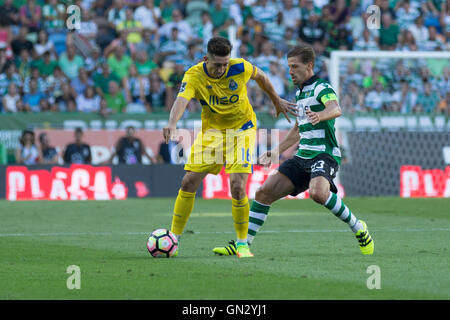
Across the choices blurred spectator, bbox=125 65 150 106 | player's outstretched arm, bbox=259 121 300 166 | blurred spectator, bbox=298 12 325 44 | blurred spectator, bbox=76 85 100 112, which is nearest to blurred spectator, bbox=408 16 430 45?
blurred spectator, bbox=298 12 325 44

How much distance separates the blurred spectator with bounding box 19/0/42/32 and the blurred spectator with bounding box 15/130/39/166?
4091mm

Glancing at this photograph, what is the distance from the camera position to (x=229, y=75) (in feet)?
29.2

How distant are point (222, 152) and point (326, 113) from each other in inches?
43.3

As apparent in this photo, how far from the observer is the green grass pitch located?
6.52 m

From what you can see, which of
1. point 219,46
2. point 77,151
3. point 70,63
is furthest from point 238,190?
point 70,63

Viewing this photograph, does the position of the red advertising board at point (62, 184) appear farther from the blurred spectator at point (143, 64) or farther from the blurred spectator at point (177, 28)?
the blurred spectator at point (177, 28)

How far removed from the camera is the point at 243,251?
886cm

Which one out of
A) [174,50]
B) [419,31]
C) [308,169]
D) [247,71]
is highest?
[419,31]

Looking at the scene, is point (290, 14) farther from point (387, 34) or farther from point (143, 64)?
point (143, 64)

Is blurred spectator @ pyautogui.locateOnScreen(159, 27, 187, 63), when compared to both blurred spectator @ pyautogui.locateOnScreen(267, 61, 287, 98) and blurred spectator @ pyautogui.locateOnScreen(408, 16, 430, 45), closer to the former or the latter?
blurred spectator @ pyautogui.locateOnScreen(267, 61, 287, 98)
